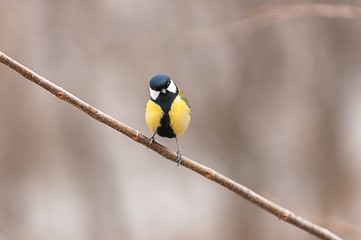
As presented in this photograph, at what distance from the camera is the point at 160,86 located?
1084mm

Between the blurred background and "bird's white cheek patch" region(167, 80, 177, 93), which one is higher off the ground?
the blurred background

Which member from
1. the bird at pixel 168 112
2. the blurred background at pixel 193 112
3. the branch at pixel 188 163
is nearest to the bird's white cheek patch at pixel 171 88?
the bird at pixel 168 112

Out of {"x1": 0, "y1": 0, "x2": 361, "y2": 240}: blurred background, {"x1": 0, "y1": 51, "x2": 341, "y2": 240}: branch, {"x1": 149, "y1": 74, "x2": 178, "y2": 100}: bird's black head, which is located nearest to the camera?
{"x1": 0, "y1": 51, "x2": 341, "y2": 240}: branch

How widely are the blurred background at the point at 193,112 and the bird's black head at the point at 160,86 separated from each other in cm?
196

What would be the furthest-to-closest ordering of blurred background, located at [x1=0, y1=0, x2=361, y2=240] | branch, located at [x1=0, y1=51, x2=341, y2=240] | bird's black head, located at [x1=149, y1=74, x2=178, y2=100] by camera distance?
blurred background, located at [x1=0, y1=0, x2=361, y2=240] → bird's black head, located at [x1=149, y1=74, x2=178, y2=100] → branch, located at [x1=0, y1=51, x2=341, y2=240]

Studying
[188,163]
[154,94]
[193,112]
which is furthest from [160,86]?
[193,112]

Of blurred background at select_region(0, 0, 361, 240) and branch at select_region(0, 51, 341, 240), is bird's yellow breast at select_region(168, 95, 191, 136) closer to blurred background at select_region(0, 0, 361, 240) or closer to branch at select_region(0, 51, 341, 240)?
branch at select_region(0, 51, 341, 240)

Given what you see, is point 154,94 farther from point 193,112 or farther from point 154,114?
point 193,112

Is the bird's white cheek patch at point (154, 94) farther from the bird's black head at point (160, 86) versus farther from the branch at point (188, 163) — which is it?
the branch at point (188, 163)

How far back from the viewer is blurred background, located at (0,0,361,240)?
10.5ft

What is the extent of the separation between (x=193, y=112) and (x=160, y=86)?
2.48 meters

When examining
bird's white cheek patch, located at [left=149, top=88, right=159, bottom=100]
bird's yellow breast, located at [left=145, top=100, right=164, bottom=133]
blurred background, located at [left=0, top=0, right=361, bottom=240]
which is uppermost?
blurred background, located at [left=0, top=0, right=361, bottom=240]

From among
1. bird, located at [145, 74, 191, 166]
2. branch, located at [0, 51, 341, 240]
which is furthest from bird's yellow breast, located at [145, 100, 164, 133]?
branch, located at [0, 51, 341, 240]

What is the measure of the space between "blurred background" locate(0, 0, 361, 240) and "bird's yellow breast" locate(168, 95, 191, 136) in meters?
1.93
